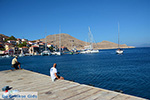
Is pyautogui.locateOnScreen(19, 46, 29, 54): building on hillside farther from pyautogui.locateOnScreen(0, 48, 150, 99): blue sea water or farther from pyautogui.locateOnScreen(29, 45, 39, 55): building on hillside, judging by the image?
pyautogui.locateOnScreen(0, 48, 150, 99): blue sea water

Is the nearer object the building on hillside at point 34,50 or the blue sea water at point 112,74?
the blue sea water at point 112,74

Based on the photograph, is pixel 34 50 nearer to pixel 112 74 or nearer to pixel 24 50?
pixel 24 50

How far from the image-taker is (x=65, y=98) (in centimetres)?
631

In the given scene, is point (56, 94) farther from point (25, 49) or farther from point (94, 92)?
point (25, 49)

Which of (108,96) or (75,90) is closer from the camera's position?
(108,96)

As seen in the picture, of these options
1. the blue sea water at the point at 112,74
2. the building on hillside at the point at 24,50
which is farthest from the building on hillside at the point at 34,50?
the blue sea water at the point at 112,74

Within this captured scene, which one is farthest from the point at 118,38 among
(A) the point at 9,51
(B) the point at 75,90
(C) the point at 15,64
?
(A) the point at 9,51

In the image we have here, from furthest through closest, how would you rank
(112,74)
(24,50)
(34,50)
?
(24,50) < (34,50) < (112,74)

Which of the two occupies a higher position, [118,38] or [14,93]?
[118,38]

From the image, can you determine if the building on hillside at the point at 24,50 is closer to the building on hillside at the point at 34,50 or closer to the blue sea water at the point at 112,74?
the building on hillside at the point at 34,50

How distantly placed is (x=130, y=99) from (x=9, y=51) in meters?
135

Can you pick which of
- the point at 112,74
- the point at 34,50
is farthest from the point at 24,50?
the point at 112,74

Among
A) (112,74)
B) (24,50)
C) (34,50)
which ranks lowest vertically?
(112,74)

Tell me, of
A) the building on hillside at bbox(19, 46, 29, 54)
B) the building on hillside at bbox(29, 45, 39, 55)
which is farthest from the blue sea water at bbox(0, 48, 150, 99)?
the building on hillside at bbox(19, 46, 29, 54)
